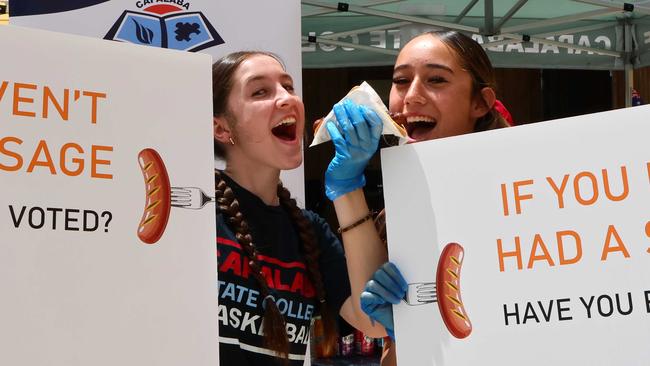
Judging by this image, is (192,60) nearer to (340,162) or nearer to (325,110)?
(340,162)

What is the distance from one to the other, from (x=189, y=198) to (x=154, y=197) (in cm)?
6

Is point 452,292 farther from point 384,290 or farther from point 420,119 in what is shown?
point 420,119

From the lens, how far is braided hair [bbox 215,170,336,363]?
171cm

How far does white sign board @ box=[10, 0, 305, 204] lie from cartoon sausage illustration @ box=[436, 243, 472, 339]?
1.01m

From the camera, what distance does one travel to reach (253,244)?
1.78m

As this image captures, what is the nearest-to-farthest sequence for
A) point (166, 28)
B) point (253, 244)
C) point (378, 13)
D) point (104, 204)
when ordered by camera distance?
point (104, 204)
point (253, 244)
point (166, 28)
point (378, 13)

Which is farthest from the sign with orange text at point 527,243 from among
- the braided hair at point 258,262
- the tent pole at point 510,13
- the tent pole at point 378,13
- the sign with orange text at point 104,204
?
the tent pole at point 510,13

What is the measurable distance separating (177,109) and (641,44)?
3981 millimetres

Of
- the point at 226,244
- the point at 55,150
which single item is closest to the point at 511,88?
the point at 226,244

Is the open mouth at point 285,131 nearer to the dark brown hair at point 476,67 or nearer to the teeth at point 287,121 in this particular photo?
the teeth at point 287,121

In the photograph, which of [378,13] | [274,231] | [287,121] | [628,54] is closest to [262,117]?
[287,121]

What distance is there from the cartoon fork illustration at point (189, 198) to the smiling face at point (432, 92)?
1.89ft

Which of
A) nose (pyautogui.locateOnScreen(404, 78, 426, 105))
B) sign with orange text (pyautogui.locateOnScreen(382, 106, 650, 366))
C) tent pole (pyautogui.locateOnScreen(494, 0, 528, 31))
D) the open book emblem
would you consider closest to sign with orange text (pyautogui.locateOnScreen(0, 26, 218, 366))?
sign with orange text (pyautogui.locateOnScreen(382, 106, 650, 366))

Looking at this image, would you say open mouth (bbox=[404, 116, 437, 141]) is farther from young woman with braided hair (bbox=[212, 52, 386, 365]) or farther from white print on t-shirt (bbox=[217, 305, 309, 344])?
white print on t-shirt (bbox=[217, 305, 309, 344])
